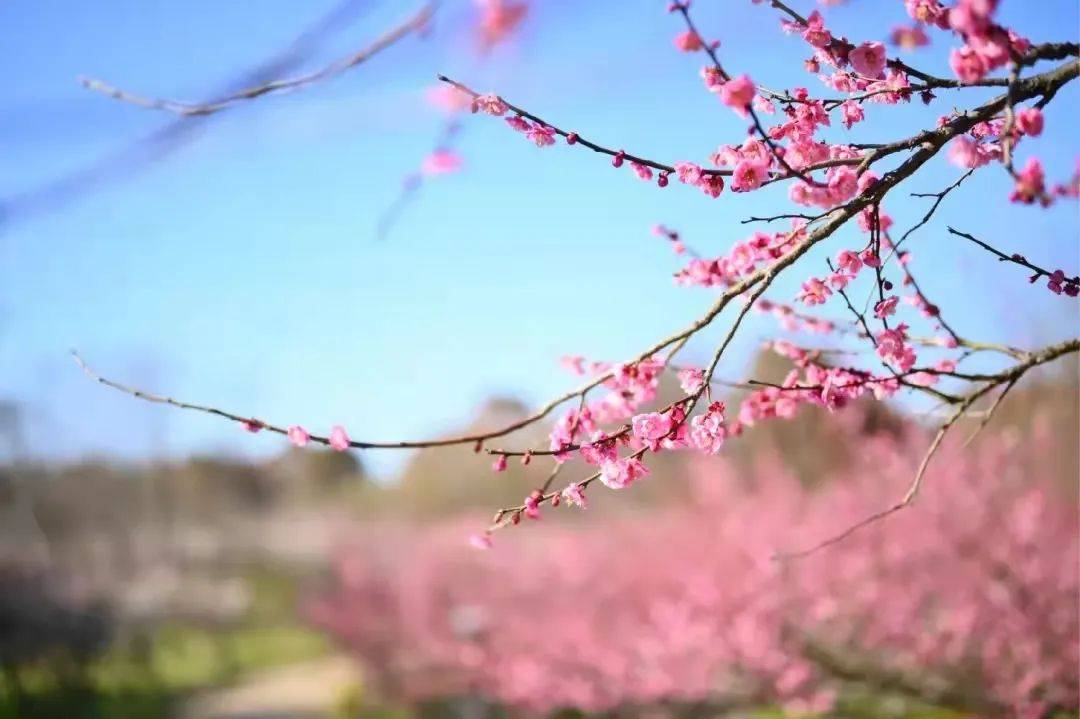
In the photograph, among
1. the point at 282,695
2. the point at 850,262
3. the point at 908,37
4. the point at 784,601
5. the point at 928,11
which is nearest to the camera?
the point at 908,37

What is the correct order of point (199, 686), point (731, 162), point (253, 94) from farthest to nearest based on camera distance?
point (199, 686) → point (731, 162) → point (253, 94)

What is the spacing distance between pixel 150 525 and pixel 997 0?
14412mm

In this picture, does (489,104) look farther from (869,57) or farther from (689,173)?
(869,57)

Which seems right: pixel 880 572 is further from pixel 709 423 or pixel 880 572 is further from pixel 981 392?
pixel 709 423

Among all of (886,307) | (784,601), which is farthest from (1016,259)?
(784,601)

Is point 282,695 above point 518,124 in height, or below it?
above

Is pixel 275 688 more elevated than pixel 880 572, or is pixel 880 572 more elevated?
pixel 275 688

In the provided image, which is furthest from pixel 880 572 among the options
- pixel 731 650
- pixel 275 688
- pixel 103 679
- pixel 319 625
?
pixel 103 679

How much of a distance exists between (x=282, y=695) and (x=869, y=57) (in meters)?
11.4

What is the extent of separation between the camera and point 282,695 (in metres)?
11.1

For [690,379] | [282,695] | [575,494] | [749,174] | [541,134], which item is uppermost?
[282,695]

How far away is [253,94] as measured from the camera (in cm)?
115

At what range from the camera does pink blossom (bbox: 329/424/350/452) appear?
1.33 metres

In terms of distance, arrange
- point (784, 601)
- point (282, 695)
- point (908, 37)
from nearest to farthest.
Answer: point (908, 37), point (784, 601), point (282, 695)
